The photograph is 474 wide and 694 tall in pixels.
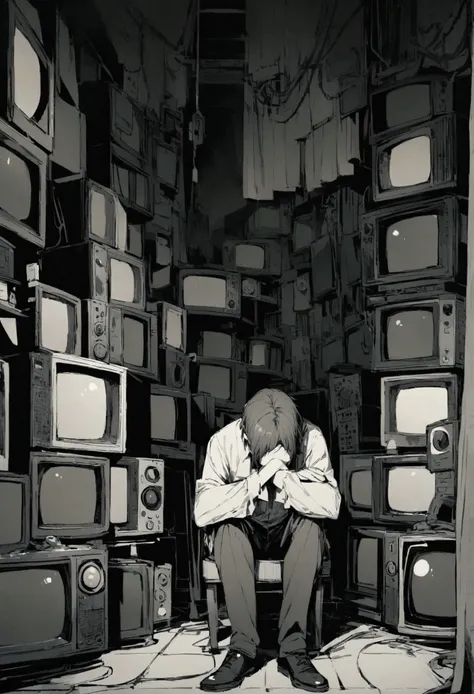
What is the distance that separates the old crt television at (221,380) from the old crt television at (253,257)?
14.3 inches

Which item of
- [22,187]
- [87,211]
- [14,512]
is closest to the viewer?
[14,512]

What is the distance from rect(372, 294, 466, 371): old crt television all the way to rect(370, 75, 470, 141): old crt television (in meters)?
0.63

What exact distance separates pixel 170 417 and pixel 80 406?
380mm

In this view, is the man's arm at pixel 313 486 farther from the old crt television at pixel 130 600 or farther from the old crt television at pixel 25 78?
the old crt television at pixel 25 78

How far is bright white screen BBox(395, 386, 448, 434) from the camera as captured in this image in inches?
92.0

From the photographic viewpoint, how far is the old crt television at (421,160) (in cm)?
233

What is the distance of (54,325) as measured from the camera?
2.18 metres

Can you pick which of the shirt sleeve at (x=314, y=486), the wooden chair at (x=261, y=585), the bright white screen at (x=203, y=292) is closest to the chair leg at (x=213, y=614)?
the wooden chair at (x=261, y=585)

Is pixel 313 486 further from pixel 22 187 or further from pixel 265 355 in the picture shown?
pixel 22 187

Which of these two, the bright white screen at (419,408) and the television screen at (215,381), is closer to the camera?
the bright white screen at (419,408)

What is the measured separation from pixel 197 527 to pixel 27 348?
2.91 feet

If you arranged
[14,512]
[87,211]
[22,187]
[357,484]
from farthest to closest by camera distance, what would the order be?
[357,484] → [87,211] → [22,187] → [14,512]

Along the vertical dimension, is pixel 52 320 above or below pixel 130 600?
above

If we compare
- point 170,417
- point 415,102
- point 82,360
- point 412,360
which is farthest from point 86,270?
point 415,102
